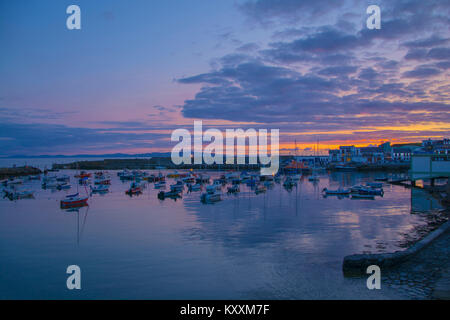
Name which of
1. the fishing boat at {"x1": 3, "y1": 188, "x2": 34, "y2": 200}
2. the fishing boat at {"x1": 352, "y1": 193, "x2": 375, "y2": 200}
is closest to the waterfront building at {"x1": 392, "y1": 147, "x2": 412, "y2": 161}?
the fishing boat at {"x1": 352, "y1": 193, "x2": 375, "y2": 200}

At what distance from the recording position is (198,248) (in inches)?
674

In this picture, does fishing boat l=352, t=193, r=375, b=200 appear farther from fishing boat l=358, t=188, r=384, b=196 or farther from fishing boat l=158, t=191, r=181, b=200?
fishing boat l=158, t=191, r=181, b=200

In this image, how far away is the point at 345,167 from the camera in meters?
103

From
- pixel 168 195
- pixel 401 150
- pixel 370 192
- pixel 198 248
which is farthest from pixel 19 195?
pixel 401 150

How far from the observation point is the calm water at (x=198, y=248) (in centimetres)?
1173

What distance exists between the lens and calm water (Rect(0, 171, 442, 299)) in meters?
11.7

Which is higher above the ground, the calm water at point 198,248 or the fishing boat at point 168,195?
the fishing boat at point 168,195

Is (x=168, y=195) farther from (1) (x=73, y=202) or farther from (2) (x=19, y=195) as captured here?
(2) (x=19, y=195)

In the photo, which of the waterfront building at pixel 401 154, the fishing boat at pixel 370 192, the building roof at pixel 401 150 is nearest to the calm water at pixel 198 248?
the fishing boat at pixel 370 192

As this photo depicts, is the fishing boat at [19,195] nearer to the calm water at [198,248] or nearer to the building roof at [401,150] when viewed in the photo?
the calm water at [198,248]

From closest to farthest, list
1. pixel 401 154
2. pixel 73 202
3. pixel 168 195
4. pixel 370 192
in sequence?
pixel 73 202 < pixel 370 192 < pixel 168 195 < pixel 401 154

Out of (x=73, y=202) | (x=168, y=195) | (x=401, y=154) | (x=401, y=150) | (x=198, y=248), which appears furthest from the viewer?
(x=401, y=150)

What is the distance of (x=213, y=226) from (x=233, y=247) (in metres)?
5.56

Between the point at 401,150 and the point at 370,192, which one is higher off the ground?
the point at 401,150
